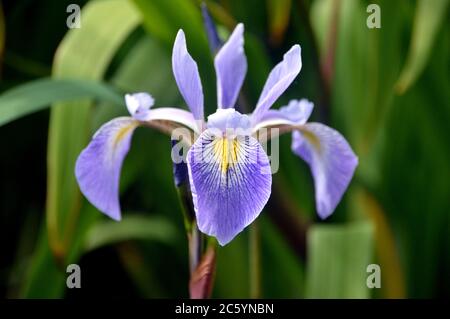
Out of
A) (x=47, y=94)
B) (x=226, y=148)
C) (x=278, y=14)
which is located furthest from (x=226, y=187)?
(x=278, y=14)

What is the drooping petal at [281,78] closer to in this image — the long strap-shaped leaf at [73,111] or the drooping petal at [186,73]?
the drooping petal at [186,73]

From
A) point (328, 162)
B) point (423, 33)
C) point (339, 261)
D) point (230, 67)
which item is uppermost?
point (423, 33)

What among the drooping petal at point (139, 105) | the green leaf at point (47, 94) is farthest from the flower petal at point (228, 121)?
the green leaf at point (47, 94)

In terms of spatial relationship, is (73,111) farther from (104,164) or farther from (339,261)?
(339,261)

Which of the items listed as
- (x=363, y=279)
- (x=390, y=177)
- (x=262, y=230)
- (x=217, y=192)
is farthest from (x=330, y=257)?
(x=217, y=192)

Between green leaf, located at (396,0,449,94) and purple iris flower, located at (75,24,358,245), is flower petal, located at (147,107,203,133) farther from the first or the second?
green leaf, located at (396,0,449,94)

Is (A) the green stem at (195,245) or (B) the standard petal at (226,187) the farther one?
(A) the green stem at (195,245)
